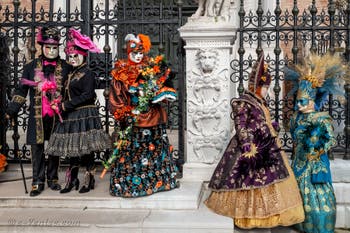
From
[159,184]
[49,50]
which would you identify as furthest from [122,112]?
[49,50]

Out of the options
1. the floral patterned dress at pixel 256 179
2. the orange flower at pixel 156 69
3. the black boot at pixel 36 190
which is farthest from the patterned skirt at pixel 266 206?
the black boot at pixel 36 190

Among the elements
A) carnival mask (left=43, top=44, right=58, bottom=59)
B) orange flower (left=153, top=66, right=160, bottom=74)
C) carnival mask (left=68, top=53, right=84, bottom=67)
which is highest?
carnival mask (left=43, top=44, right=58, bottom=59)

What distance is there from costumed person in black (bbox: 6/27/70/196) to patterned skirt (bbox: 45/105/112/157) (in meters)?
0.19

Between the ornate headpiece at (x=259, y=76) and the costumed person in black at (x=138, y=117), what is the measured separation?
91 centimetres

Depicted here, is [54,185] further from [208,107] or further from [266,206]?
[266,206]

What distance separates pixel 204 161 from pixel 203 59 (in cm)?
137

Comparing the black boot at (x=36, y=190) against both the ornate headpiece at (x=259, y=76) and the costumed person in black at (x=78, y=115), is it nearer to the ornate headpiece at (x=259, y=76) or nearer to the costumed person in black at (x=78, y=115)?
the costumed person in black at (x=78, y=115)

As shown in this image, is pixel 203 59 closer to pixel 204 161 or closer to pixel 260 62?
pixel 260 62

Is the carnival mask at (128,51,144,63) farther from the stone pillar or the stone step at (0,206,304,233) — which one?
the stone step at (0,206,304,233)

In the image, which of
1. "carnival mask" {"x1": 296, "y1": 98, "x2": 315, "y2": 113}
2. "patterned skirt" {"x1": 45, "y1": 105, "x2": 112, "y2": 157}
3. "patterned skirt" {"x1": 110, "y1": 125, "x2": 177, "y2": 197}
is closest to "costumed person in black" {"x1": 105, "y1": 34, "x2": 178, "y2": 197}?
"patterned skirt" {"x1": 110, "y1": 125, "x2": 177, "y2": 197}

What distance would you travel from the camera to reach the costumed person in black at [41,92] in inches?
193

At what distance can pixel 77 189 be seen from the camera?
5.14 metres

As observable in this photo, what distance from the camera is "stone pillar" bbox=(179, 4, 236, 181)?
5.46 metres

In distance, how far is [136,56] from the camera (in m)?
4.73
